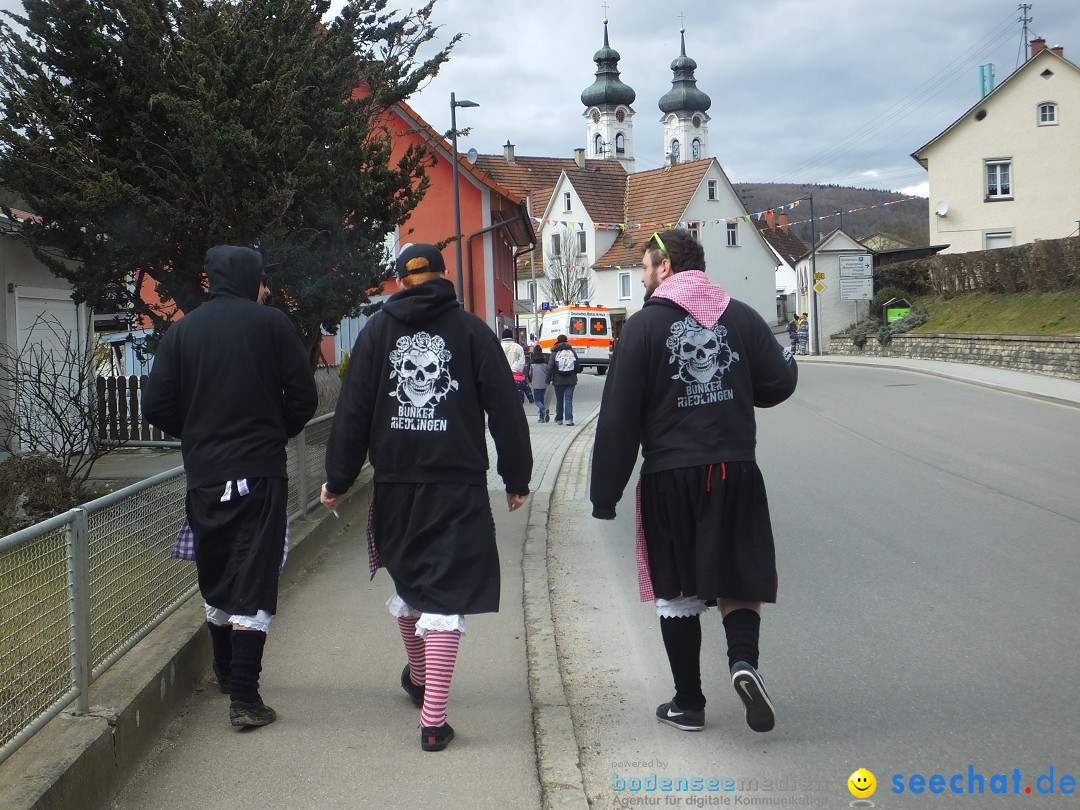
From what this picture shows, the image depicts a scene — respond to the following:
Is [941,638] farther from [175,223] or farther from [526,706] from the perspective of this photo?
[175,223]

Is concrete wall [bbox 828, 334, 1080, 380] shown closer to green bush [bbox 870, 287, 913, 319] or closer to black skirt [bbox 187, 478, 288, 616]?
green bush [bbox 870, 287, 913, 319]

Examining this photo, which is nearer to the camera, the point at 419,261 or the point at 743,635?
the point at 743,635

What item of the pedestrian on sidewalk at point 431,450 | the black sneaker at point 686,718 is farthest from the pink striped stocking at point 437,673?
the black sneaker at point 686,718

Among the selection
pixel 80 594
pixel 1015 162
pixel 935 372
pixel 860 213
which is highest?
pixel 860 213

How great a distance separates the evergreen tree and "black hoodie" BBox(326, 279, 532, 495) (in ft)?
14.7

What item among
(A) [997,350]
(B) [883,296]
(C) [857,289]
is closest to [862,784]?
(A) [997,350]

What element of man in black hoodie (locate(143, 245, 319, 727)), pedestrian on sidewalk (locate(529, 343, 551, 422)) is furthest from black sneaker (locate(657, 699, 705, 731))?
pedestrian on sidewalk (locate(529, 343, 551, 422))

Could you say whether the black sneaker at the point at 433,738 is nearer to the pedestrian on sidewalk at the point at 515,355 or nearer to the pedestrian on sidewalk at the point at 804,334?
the pedestrian on sidewalk at the point at 515,355

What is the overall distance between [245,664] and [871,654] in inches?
113

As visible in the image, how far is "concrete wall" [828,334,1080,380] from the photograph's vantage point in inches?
984

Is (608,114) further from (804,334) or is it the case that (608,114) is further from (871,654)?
(871,654)

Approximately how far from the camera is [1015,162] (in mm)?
42562

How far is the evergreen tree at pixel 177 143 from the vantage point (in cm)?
813

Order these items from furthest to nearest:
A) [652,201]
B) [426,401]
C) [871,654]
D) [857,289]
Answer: [652,201] < [857,289] < [871,654] < [426,401]
